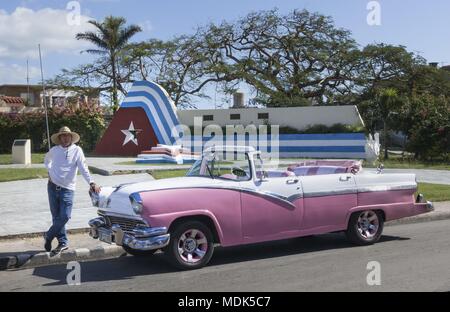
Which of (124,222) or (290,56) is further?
(290,56)

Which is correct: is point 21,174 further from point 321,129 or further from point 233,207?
point 321,129

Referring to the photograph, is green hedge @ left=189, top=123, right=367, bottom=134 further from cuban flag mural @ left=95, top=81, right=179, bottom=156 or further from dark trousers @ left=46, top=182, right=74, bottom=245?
dark trousers @ left=46, top=182, right=74, bottom=245

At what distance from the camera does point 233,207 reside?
766 centimetres

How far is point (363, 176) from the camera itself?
356 inches

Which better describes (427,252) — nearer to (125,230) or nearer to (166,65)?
(125,230)

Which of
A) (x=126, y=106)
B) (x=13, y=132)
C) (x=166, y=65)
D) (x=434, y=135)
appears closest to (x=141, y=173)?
(x=126, y=106)

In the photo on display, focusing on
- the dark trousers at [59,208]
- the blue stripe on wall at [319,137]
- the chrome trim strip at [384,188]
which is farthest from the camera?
the blue stripe on wall at [319,137]

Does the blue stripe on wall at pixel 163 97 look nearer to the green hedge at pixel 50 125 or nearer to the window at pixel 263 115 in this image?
the window at pixel 263 115

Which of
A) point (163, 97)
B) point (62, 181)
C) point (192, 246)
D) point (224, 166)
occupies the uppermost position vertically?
point (163, 97)

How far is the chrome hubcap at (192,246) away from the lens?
7.36 meters

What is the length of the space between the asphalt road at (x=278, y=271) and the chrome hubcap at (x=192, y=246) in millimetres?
197

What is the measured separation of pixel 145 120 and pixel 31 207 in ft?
59.5

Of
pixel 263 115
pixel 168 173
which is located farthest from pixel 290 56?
pixel 168 173

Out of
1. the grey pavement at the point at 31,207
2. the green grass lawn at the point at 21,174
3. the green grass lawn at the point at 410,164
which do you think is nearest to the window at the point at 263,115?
the green grass lawn at the point at 410,164
